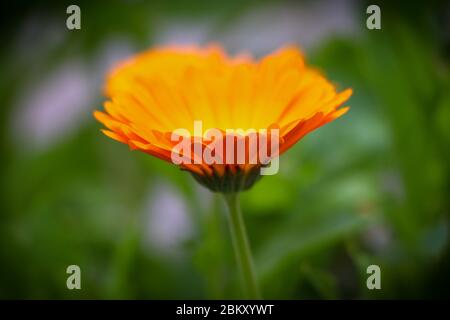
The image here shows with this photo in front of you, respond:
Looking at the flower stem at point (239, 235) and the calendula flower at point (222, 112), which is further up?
the calendula flower at point (222, 112)

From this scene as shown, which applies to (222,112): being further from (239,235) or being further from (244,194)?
(244,194)

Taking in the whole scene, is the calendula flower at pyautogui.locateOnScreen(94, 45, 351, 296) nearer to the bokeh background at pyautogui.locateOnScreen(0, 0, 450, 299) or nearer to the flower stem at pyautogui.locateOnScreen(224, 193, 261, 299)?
the flower stem at pyautogui.locateOnScreen(224, 193, 261, 299)

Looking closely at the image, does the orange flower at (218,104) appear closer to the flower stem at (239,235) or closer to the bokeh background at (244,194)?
the flower stem at (239,235)

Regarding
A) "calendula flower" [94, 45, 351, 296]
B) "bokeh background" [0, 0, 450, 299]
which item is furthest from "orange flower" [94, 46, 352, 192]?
"bokeh background" [0, 0, 450, 299]

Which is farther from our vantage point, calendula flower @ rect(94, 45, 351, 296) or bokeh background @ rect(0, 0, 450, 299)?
bokeh background @ rect(0, 0, 450, 299)

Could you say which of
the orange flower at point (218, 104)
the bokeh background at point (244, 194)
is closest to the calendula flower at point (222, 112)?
the orange flower at point (218, 104)

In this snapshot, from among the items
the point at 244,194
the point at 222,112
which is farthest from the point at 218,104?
the point at 244,194

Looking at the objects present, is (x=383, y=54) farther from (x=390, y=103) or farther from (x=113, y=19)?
(x=113, y=19)
